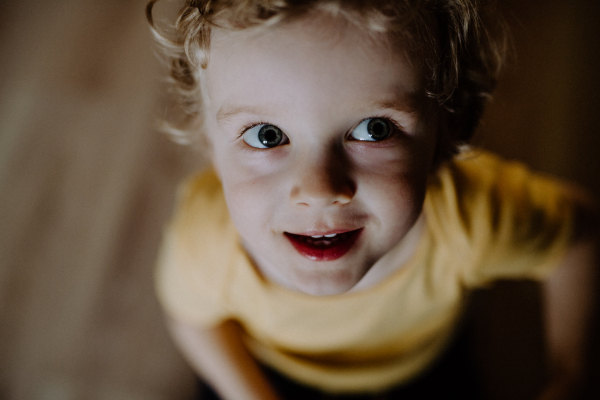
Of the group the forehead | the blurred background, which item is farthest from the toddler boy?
the blurred background

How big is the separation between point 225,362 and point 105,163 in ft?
1.91

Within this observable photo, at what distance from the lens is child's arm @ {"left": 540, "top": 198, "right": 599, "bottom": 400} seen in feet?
2.11

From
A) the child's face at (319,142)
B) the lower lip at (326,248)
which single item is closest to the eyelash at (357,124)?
the child's face at (319,142)

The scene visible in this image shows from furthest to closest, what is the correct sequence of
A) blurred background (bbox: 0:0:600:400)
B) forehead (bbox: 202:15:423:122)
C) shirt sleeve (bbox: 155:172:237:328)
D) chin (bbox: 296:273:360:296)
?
blurred background (bbox: 0:0:600:400)
shirt sleeve (bbox: 155:172:237:328)
chin (bbox: 296:273:360:296)
forehead (bbox: 202:15:423:122)

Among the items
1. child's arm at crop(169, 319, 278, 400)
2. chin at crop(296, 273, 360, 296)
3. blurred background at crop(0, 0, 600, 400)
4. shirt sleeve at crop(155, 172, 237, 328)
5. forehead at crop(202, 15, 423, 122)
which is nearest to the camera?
forehead at crop(202, 15, 423, 122)

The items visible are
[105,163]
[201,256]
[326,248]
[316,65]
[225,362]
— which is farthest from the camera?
[105,163]

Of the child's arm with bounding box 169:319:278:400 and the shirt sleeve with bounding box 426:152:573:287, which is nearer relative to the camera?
the shirt sleeve with bounding box 426:152:573:287

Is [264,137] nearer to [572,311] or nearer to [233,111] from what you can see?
[233,111]

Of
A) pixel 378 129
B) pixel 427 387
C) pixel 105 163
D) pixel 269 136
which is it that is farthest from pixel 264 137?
pixel 105 163

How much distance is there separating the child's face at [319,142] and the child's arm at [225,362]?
Result: 282mm

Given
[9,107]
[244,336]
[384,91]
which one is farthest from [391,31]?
[9,107]

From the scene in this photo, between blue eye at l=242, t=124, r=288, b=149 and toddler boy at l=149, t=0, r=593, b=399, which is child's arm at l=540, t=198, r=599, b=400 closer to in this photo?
toddler boy at l=149, t=0, r=593, b=399

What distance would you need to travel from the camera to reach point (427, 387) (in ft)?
2.56

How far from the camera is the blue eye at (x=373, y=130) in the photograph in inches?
16.1
